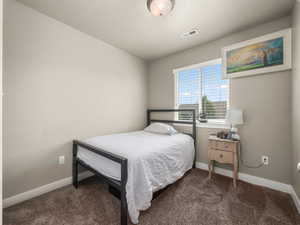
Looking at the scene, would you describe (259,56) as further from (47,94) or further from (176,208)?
(47,94)

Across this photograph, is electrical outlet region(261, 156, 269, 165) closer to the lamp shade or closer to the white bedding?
the lamp shade

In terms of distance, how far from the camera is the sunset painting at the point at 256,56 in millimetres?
1942

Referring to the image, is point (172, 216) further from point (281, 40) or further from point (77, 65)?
point (281, 40)

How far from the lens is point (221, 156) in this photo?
7.08 feet

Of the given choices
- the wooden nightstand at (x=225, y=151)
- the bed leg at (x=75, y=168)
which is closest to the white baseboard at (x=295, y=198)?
the wooden nightstand at (x=225, y=151)

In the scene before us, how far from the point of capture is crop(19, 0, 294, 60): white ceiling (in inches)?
67.9

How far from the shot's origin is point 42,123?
189 cm

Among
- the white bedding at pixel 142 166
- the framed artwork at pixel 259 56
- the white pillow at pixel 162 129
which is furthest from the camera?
the white pillow at pixel 162 129

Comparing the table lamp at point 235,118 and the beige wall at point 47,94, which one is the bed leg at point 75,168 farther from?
the table lamp at point 235,118

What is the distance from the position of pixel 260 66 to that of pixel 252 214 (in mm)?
1985

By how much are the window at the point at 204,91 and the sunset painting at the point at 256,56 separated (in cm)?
24

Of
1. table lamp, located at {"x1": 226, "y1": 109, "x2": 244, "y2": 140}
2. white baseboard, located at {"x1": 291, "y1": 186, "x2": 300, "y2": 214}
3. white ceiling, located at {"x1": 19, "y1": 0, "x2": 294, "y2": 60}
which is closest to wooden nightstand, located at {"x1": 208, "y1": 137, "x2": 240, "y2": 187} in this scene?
table lamp, located at {"x1": 226, "y1": 109, "x2": 244, "y2": 140}

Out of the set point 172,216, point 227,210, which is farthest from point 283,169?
point 172,216

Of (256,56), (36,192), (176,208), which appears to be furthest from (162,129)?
(36,192)
